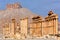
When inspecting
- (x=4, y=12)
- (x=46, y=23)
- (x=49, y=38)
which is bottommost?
(x=49, y=38)

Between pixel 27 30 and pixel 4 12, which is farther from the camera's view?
pixel 4 12

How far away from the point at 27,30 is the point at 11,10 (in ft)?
168

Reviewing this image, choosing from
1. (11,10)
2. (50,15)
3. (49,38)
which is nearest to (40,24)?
(50,15)

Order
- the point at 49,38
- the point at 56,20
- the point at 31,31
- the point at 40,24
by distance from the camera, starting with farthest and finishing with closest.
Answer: the point at 31,31 < the point at 40,24 < the point at 56,20 < the point at 49,38

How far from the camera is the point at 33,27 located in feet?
61.6

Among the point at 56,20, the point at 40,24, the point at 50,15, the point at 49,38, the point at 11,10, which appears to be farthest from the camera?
the point at 11,10

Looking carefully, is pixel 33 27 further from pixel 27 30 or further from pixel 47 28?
pixel 47 28

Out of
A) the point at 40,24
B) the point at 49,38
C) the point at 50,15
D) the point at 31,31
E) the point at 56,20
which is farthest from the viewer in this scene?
the point at 31,31

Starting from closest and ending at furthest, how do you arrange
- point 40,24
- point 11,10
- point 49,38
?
point 49,38, point 40,24, point 11,10

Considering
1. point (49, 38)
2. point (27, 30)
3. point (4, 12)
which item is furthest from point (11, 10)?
point (49, 38)

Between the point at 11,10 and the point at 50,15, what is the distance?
54.1 meters

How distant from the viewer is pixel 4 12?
234 ft

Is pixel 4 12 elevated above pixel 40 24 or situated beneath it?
elevated above

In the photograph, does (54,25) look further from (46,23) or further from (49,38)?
(49,38)
